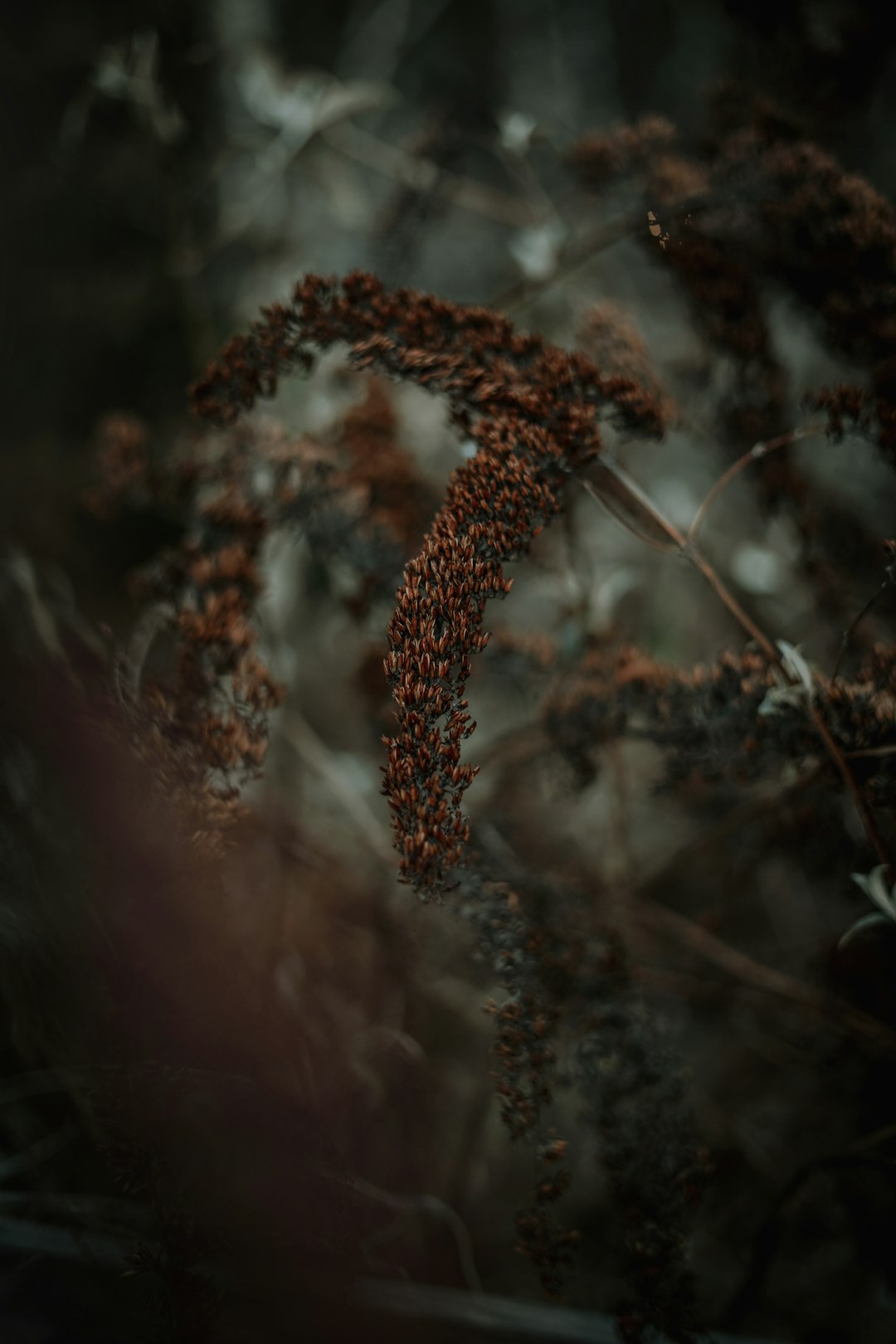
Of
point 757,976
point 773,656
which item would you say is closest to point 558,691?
point 773,656

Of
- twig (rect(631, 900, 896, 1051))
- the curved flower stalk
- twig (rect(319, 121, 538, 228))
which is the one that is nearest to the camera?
the curved flower stalk

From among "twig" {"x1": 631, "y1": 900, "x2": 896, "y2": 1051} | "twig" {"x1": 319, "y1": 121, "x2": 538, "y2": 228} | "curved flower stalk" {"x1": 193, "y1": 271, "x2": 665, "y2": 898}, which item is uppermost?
"twig" {"x1": 319, "y1": 121, "x2": 538, "y2": 228}

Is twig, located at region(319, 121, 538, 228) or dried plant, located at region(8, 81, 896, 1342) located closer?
dried plant, located at region(8, 81, 896, 1342)

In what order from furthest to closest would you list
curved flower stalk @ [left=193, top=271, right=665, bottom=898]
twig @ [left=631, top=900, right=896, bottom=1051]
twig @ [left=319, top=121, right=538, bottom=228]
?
twig @ [left=319, top=121, right=538, bottom=228] → twig @ [left=631, top=900, right=896, bottom=1051] → curved flower stalk @ [left=193, top=271, right=665, bottom=898]

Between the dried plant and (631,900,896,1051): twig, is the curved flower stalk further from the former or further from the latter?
(631,900,896,1051): twig

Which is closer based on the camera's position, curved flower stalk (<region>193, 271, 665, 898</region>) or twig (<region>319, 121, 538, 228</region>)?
curved flower stalk (<region>193, 271, 665, 898</region>)

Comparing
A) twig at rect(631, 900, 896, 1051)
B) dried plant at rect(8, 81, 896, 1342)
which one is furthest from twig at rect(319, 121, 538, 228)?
twig at rect(631, 900, 896, 1051)

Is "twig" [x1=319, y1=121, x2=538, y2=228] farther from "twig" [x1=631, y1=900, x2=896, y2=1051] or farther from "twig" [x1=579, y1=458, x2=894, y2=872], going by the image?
"twig" [x1=631, y1=900, x2=896, y2=1051]

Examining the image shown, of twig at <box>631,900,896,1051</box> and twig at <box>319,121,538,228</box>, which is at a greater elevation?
twig at <box>319,121,538,228</box>

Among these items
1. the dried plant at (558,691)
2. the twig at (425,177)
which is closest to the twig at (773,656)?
the dried plant at (558,691)

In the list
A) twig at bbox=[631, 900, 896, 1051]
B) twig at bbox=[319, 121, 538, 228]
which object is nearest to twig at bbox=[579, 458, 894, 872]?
twig at bbox=[631, 900, 896, 1051]

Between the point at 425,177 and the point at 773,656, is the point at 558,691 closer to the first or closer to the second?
the point at 773,656
